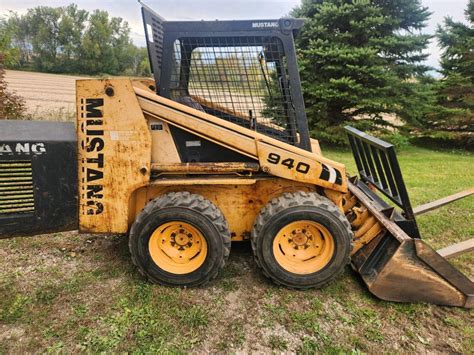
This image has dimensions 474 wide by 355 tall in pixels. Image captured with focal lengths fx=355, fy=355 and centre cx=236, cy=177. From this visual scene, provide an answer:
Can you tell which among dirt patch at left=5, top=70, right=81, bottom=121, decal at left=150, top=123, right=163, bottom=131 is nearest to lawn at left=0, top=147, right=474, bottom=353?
decal at left=150, top=123, right=163, bottom=131

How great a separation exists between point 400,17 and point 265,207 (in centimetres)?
899

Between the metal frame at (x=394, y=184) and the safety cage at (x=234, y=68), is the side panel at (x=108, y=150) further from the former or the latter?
the metal frame at (x=394, y=184)

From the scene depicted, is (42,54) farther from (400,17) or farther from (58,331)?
(58,331)

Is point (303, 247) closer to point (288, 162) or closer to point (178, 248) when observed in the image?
point (288, 162)

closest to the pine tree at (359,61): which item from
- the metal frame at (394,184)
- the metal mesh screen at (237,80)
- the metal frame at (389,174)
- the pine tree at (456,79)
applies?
the pine tree at (456,79)

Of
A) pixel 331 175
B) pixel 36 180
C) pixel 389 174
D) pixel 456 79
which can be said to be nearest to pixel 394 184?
pixel 389 174

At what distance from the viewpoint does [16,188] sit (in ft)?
9.46

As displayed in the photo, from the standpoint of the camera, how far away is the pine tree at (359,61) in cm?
909

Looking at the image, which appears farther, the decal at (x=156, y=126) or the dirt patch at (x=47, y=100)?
the dirt patch at (x=47, y=100)

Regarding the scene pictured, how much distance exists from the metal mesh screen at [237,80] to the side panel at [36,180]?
107 cm

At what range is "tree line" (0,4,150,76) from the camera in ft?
154

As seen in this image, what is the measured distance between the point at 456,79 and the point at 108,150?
11.8 m

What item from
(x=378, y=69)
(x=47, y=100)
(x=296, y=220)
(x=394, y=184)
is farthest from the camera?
(x=47, y=100)

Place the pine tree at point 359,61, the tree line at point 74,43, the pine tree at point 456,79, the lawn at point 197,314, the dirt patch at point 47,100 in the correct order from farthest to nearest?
the tree line at point 74,43 → the pine tree at point 456,79 → the dirt patch at point 47,100 → the pine tree at point 359,61 → the lawn at point 197,314
